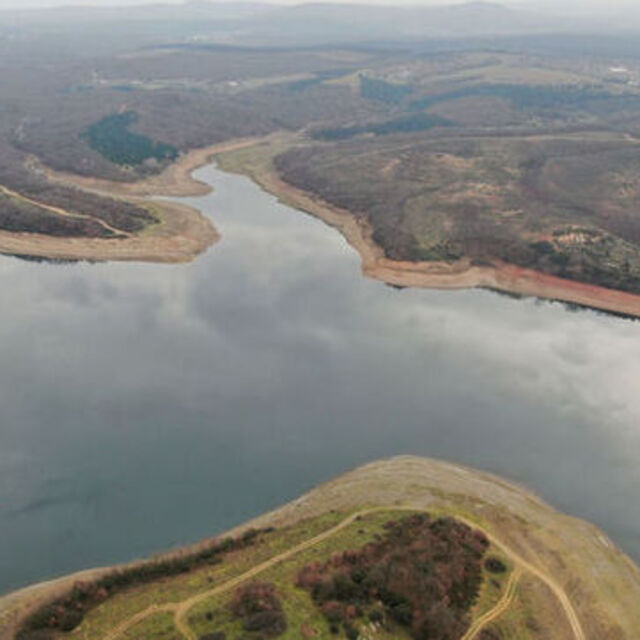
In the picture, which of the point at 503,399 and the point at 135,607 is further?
the point at 503,399

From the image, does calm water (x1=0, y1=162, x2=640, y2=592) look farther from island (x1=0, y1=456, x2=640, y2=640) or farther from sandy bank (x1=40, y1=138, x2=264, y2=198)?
sandy bank (x1=40, y1=138, x2=264, y2=198)

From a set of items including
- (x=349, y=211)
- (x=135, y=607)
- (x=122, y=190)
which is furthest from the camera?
(x=122, y=190)

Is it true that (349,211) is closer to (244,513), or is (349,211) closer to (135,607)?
(244,513)

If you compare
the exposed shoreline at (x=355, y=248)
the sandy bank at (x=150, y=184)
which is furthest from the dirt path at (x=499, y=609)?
the sandy bank at (x=150, y=184)

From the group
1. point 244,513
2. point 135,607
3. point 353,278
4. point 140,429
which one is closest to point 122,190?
point 353,278

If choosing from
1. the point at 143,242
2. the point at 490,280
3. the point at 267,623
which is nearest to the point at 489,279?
the point at 490,280

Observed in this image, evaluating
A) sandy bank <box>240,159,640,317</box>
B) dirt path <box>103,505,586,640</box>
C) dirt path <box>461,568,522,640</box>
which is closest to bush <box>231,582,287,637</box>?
dirt path <box>103,505,586,640</box>
